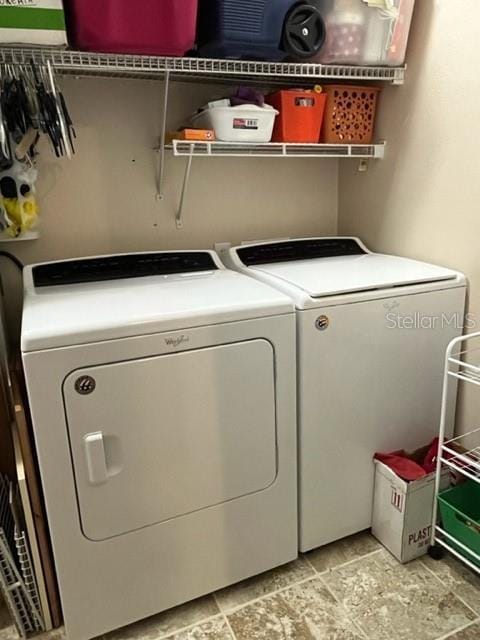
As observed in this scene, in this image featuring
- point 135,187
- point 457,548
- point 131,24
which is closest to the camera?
point 131,24

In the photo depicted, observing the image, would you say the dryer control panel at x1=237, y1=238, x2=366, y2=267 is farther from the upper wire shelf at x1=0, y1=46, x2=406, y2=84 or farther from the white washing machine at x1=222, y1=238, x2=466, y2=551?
the upper wire shelf at x1=0, y1=46, x2=406, y2=84

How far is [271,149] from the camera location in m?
1.87

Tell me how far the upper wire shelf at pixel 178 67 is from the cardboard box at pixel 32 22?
0.04m

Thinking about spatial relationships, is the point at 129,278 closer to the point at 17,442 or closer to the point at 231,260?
the point at 231,260

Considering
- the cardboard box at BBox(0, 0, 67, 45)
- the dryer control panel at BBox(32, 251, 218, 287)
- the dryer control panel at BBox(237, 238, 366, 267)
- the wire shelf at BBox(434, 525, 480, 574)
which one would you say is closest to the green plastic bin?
the wire shelf at BBox(434, 525, 480, 574)

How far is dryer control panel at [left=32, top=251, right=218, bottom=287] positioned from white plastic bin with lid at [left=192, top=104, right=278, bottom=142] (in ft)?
1.50

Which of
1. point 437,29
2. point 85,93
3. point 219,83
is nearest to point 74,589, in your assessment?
point 85,93

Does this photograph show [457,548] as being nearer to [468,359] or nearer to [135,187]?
[468,359]

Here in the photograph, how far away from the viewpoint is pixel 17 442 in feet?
4.71

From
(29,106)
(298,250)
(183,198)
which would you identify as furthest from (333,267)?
(29,106)

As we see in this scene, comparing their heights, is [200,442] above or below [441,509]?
above

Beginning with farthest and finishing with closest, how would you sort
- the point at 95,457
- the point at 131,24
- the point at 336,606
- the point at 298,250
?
the point at 298,250, the point at 336,606, the point at 131,24, the point at 95,457

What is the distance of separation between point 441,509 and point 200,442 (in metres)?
0.89

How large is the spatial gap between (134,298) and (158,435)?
0.41m
